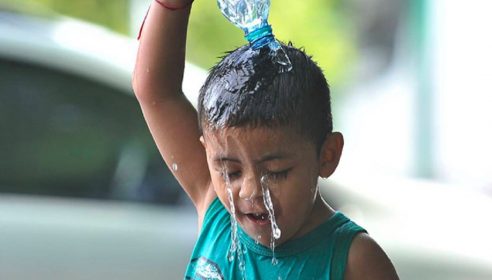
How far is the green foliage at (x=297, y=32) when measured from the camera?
8.86 metres

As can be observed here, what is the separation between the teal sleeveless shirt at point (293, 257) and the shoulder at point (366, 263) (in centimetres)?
1

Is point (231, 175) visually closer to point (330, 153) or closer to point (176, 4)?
point (330, 153)

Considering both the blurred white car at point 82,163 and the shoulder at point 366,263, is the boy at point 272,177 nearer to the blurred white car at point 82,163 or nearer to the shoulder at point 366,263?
the shoulder at point 366,263

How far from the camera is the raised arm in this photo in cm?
228

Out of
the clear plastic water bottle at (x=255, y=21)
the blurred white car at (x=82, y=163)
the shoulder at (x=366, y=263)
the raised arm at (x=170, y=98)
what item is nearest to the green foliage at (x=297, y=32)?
the blurred white car at (x=82, y=163)

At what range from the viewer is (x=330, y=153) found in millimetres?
2125

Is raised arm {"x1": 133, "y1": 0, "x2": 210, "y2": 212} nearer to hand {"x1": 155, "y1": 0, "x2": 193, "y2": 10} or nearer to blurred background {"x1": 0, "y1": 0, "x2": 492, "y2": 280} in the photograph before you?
hand {"x1": 155, "y1": 0, "x2": 193, "y2": 10}

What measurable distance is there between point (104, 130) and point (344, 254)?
2.34 m

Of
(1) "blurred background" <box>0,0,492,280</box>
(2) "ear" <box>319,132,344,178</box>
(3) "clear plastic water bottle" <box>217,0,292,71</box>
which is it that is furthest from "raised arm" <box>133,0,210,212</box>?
(1) "blurred background" <box>0,0,492,280</box>

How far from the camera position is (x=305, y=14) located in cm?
946

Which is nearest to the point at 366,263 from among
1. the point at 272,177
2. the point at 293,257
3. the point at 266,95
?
the point at 293,257

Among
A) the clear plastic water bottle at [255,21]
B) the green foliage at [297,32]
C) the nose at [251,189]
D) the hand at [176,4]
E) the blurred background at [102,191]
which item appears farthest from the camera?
the green foliage at [297,32]

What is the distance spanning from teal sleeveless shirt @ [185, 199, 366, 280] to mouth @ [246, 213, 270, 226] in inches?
3.8

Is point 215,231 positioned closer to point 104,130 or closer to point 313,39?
point 104,130
